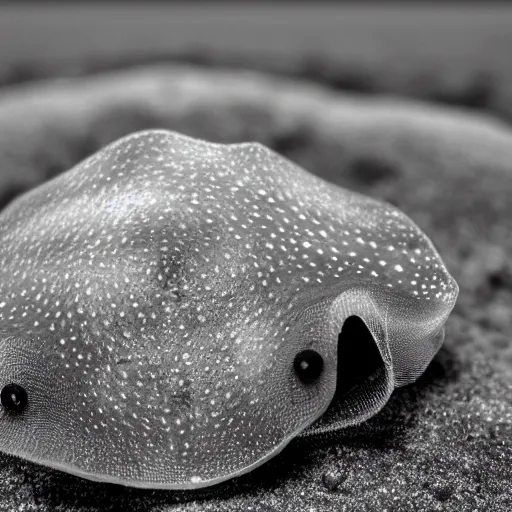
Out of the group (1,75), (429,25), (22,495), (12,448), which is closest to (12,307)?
(12,448)

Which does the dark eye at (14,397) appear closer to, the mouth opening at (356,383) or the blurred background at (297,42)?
the mouth opening at (356,383)

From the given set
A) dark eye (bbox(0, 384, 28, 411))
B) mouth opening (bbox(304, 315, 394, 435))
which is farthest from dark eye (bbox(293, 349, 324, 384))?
dark eye (bbox(0, 384, 28, 411))

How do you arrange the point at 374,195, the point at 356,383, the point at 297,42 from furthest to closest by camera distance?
the point at 297,42 → the point at 374,195 → the point at 356,383

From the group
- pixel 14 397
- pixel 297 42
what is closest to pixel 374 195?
pixel 14 397

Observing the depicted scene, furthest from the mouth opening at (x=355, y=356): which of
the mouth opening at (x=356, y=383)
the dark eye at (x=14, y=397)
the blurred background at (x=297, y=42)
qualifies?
the blurred background at (x=297, y=42)

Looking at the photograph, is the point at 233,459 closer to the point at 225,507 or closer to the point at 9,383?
the point at 225,507

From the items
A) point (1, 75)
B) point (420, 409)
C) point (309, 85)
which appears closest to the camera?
point (420, 409)

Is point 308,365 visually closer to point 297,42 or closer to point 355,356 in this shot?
point 355,356
